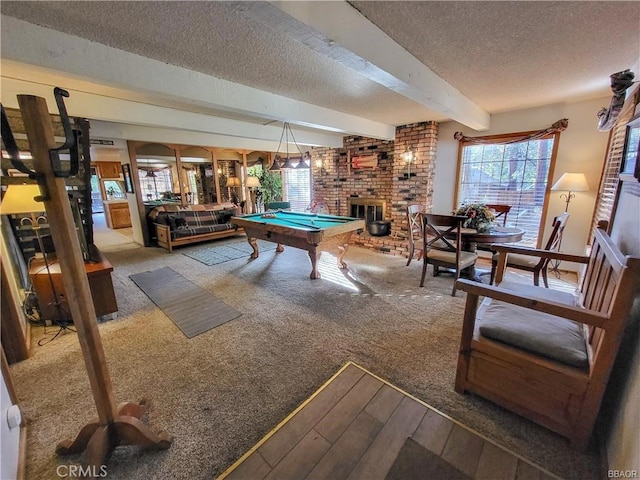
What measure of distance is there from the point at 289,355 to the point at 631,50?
11.8 feet

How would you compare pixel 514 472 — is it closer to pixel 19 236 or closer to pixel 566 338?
pixel 566 338

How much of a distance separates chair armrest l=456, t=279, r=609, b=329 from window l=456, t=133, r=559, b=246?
348 cm

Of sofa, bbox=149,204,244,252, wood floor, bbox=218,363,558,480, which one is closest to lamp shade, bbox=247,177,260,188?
sofa, bbox=149,204,244,252

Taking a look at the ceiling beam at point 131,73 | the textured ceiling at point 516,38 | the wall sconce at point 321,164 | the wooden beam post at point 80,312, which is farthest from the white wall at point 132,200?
the textured ceiling at point 516,38

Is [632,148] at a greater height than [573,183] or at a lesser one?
greater

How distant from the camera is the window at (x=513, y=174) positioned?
3.97 metres

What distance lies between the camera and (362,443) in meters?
1.37

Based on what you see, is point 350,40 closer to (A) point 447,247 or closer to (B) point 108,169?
(A) point 447,247

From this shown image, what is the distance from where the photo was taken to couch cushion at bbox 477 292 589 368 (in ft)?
4.53

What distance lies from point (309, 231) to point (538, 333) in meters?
2.39

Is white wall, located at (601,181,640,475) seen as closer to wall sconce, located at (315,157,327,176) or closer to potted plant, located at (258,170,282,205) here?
wall sconce, located at (315,157,327,176)

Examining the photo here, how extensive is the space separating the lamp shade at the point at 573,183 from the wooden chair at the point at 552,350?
220 centimetres

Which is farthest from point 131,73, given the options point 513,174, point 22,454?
point 513,174

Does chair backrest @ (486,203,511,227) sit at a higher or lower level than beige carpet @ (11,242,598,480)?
Result: higher
